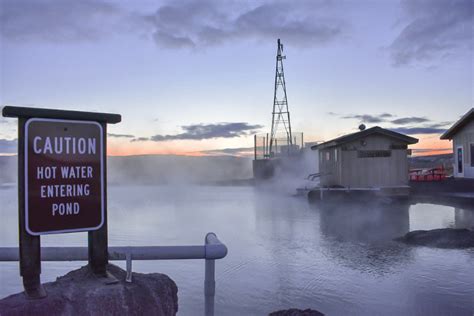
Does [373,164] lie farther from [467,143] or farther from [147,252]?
[147,252]

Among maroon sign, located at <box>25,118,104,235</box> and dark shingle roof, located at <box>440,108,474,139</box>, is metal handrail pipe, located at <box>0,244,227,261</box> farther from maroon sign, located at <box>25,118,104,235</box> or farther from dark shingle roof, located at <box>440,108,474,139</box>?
dark shingle roof, located at <box>440,108,474,139</box>

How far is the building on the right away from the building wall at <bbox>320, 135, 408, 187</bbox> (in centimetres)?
531

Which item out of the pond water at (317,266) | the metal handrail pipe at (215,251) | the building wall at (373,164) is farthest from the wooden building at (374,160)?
the metal handrail pipe at (215,251)

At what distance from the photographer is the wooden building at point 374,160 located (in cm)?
2430

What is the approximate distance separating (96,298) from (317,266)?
716 centimetres

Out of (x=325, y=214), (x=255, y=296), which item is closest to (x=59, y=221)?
(x=255, y=296)

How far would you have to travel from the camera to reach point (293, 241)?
42.3ft

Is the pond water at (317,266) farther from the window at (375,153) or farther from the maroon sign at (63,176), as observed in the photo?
the window at (375,153)

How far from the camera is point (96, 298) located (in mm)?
3061

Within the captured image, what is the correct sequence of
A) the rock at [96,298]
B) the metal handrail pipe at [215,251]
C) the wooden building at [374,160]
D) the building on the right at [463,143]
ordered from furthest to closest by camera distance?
the building on the right at [463,143]
the wooden building at [374,160]
the metal handrail pipe at [215,251]
the rock at [96,298]

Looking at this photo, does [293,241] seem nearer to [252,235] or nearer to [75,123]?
[252,235]

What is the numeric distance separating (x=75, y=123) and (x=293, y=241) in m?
10.4

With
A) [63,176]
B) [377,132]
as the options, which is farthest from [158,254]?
[377,132]

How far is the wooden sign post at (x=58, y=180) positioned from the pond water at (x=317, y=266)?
4039 millimetres
